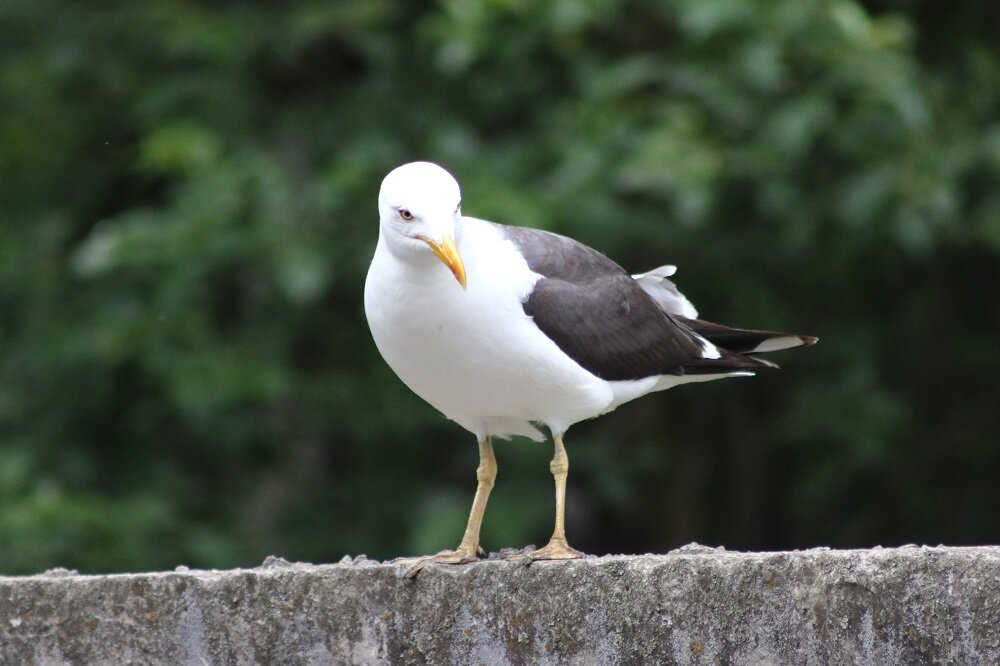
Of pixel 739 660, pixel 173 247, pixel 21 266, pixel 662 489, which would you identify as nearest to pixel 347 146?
pixel 173 247

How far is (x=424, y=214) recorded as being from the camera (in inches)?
142

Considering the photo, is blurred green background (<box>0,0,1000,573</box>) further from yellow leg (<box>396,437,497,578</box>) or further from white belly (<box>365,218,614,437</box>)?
white belly (<box>365,218,614,437</box>)

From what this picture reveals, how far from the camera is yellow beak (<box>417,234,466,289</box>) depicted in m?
3.53

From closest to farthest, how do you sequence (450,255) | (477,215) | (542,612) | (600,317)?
1. (542,612)
2. (450,255)
3. (600,317)
4. (477,215)

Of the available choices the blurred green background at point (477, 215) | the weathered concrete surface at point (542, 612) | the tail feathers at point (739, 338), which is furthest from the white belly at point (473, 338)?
the blurred green background at point (477, 215)

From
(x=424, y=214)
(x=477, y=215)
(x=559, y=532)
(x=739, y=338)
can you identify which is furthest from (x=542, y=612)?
(x=477, y=215)

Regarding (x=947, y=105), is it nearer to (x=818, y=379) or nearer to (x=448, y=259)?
(x=818, y=379)

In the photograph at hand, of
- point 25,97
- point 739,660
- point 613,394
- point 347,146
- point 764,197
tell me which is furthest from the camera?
point 25,97

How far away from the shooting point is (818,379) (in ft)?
25.5

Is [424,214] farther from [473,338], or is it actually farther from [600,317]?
[600,317]

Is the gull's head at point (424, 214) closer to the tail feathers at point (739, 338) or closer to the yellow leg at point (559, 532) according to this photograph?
the yellow leg at point (559, 532)

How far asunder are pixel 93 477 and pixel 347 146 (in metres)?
2.10

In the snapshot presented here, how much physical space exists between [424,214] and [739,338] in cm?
144

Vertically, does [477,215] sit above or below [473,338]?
above
